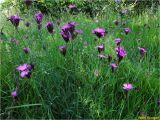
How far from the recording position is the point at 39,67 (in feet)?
7.45

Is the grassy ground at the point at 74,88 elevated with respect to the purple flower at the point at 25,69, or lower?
lower

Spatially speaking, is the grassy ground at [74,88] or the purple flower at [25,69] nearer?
the purple flower at [25,69]

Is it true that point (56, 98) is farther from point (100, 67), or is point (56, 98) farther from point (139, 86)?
point (139, 86)

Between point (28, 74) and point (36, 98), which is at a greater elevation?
point (28, 74)

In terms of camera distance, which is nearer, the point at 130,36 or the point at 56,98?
the point at 56,98

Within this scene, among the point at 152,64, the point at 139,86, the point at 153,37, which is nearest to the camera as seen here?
the point at 139,86

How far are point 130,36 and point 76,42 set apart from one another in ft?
2.73

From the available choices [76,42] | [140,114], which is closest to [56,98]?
[140,114]

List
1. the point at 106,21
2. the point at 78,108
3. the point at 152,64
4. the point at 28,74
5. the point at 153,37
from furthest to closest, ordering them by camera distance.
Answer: the point at 106,21 → the point at 153,37 → the point at 152,64 → the point at 78,108 → the point at 28,74

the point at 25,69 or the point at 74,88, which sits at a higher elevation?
the point at 25,69

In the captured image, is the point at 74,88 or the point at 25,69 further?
the point at 74,88

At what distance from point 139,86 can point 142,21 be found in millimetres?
2210

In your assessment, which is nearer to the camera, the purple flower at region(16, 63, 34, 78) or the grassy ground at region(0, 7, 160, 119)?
the purple flower at region(16, 63, 34, 78)

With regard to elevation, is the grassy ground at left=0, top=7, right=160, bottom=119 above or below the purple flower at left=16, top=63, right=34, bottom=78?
below
